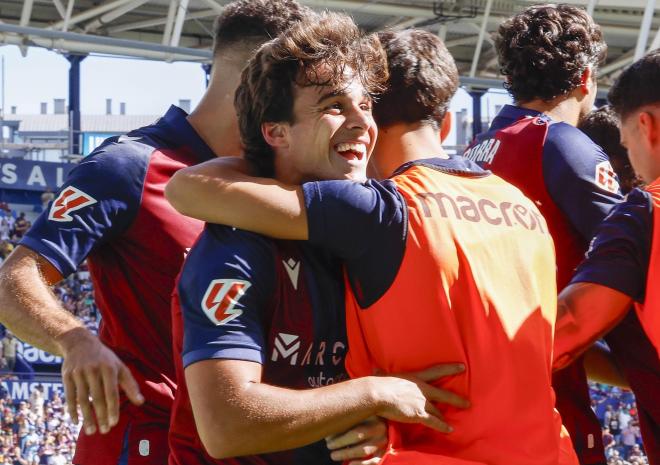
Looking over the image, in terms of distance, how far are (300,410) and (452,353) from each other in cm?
32

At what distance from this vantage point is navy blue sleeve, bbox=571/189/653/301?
2.54 m

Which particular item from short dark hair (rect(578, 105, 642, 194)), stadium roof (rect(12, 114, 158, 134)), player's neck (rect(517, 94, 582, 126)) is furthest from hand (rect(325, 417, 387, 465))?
stadium roof (rect(12, 114, 158, 134))

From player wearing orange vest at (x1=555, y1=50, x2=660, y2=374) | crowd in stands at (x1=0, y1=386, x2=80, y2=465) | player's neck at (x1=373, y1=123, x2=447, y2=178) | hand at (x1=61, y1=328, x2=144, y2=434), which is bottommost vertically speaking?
crowd in stands at (x1=0, y1=386, x2=80, y2=465)

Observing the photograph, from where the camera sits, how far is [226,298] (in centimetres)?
A: 207

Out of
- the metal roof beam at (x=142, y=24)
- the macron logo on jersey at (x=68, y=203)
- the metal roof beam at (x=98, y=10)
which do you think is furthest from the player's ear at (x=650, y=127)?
the metal roof beam at (x=142, y=24)

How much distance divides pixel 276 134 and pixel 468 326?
61 cm

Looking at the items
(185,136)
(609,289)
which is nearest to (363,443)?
(609,289)

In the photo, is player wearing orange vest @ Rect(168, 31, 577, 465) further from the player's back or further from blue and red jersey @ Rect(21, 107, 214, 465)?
blue and red jersey @ Rect(21, 107, 214, 465)

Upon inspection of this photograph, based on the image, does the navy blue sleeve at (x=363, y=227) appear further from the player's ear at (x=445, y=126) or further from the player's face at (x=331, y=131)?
the player's ear at (x=445, y=126)

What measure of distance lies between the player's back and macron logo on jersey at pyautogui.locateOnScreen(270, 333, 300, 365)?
0.39 ft

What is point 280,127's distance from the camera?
7.76 feet

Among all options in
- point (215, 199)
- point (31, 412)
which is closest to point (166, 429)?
point (215, 199)

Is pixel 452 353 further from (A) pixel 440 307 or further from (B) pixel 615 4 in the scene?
(B) pixel 615 4

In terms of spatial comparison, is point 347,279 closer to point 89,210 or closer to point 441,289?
point 441,289
